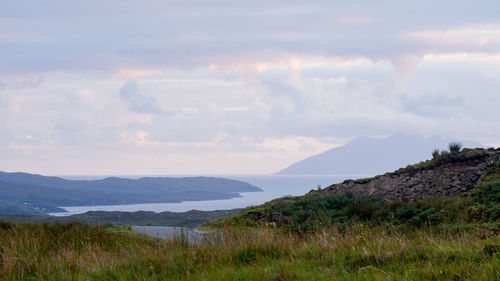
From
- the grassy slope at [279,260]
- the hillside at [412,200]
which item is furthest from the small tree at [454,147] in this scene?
the grassy slope at [279,260]

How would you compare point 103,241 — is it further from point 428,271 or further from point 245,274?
point 428,271

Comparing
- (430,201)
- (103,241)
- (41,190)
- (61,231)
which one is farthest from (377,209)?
(41,190)

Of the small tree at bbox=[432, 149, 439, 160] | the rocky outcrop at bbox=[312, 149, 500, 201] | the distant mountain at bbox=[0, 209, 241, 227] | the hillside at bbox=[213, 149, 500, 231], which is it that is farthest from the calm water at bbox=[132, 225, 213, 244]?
the small tree at bbox=[432, 149, 439, 160]

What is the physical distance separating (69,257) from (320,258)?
200 inches

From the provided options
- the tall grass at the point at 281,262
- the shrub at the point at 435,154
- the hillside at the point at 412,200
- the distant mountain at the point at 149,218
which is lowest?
the distant mountain at the point at 149,218

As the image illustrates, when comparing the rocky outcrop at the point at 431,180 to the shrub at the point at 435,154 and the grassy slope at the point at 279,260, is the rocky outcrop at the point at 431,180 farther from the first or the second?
the grassy slope at the point at 279,260

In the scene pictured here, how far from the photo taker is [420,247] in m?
8.34

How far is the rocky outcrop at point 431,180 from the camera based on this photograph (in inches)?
759

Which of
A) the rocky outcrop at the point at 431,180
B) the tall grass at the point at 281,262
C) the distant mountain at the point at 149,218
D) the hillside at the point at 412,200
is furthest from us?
the distant mountain at the point at 149,218

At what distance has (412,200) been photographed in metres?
17.6

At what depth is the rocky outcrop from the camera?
1928 cm

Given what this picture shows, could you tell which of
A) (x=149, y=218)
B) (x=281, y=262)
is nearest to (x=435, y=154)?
(x=281, y=262)

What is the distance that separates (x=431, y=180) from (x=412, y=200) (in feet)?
10.3

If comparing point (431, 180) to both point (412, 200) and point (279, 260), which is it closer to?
point (412, 200)
